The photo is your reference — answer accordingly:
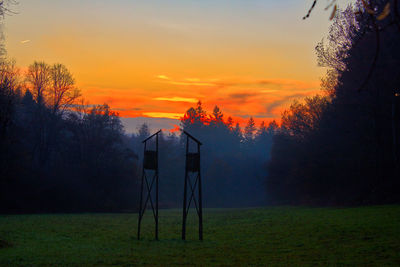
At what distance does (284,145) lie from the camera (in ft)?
211

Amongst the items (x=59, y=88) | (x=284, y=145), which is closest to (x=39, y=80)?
(x=59, y=88)

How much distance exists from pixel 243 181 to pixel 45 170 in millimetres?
49258

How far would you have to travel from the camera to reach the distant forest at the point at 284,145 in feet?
114

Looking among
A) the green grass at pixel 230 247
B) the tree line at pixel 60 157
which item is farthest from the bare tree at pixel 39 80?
the green grass at pixel 230 247

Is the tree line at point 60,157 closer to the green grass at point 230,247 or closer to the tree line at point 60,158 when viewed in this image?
the tree line at point 60,158

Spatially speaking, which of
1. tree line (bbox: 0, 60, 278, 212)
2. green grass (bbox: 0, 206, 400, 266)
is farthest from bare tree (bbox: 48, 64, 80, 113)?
green grass (bbox: 0, 206, 400, 266)

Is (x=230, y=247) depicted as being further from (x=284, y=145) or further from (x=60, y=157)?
(x=284, y=145)

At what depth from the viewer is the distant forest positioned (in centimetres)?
3466

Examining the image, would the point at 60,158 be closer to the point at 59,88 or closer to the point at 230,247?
the point at 59,88

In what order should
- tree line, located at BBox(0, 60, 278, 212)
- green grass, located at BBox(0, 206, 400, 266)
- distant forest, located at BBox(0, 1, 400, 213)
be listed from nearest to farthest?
1. green grass, located at BBox(0, 206, 400, 266)
2. distant forest, located at BBox(0, 1, 400, 213)
3. tree line, located at BBox(0, 60, 278, 212)

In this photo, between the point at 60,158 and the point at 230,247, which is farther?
the point at 60,158

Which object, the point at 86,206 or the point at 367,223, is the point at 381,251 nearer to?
the point at 367,223

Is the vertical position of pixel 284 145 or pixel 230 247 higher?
pixel 284 145

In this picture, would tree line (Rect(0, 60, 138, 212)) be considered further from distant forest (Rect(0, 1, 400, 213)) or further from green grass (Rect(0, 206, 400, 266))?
green grass (Rect(0, 206, 400, 266))
